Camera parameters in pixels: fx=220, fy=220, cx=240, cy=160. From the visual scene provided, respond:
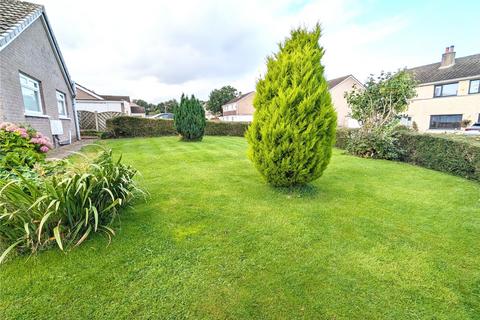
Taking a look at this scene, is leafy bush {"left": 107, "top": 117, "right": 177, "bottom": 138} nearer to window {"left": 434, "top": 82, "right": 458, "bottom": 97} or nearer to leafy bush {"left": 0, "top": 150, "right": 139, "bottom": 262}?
leafy bush {"left": 0, "top": 150, "right": 139, "bottom": 262}

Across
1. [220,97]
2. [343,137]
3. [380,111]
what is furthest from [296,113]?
[220,97]

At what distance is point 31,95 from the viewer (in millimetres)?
7750

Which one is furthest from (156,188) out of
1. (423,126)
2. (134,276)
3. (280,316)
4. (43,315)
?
(423,126)

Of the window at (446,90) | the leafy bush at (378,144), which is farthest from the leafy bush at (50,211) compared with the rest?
the window at (446,90)

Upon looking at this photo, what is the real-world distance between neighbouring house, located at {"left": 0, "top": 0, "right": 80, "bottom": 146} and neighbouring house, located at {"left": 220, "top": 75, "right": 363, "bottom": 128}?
28.7 ft

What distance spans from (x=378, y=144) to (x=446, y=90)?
20372 millimetres

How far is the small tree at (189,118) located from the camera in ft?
40.3

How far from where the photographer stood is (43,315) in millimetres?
1589

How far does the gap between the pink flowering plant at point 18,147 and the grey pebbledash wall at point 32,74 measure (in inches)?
79.9

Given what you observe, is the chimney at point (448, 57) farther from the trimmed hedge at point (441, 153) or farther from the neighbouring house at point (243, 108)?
the neighbouring house at point (243, 108)

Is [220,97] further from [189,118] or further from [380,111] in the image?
[380,111]

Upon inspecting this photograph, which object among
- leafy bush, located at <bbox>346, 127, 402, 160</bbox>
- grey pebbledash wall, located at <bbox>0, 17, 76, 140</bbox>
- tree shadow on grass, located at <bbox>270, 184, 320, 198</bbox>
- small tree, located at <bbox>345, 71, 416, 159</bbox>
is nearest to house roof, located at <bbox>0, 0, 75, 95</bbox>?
grey pebbledash wall, located at <bbox>0, 17, 76, 140</bbox>

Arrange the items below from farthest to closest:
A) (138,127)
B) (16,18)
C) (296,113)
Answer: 1. (138,127)
2. (16,18)
3. (296,113)

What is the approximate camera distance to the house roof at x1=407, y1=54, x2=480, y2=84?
65.5 feet
